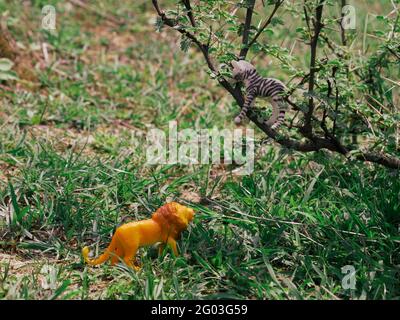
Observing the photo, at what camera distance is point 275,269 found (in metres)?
2.81

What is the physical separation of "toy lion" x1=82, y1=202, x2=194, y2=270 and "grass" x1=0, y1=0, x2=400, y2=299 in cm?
5

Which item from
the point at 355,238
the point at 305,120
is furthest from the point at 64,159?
the point at 355,238

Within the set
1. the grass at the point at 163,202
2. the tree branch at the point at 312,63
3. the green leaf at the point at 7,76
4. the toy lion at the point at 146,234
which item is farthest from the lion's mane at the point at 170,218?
the green leaf at the point at 7,76

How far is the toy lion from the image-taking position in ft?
8.88

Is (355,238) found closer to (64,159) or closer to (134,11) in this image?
(64,159)

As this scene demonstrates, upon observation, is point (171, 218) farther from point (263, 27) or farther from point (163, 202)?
point (263, 27)

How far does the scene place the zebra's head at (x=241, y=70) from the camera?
290cm

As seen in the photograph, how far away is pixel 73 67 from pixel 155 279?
9.01 ft

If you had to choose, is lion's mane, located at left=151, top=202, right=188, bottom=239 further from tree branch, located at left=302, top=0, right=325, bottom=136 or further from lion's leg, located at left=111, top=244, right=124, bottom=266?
tree branch, located at left=302, top=0, right=325, bottom=136

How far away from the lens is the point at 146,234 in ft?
8.99

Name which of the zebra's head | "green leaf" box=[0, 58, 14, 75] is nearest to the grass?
"green leaf" box=[0, 58, 14, 75]

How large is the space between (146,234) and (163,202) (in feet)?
1.86

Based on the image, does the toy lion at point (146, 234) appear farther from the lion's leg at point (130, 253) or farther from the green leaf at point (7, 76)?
the green leaf at point (7, 76)

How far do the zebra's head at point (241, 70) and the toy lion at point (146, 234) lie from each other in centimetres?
59
